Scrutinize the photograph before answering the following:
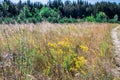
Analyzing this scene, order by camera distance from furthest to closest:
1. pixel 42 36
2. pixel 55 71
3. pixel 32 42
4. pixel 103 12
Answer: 1. pixel 103 12
2. pixel 42 36
3. pixel 32 42
4. pixel 55 71

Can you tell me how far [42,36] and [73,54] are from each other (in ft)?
4.71

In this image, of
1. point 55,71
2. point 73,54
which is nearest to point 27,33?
point 73,54

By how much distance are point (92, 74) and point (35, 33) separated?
2.70 m

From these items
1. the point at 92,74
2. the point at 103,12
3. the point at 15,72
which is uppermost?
the point at 15,72

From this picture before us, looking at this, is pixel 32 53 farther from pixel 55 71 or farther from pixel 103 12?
pixel 103 12

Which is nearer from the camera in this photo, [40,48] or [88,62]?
[88,62]

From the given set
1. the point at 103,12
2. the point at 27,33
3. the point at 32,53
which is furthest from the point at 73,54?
the point at 103,12

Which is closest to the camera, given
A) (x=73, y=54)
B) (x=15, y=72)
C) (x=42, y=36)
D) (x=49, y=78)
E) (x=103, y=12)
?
(x=15, y=72)

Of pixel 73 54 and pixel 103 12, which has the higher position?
pixel 73 54

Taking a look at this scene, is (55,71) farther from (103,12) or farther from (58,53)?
(103,12)

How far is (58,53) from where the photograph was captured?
528 centimetres

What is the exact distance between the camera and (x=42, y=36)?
672cm

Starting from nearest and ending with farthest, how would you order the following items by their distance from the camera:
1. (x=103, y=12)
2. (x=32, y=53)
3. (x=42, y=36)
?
(x=32, y=53) → (x=42, y=36) → (x=103, y=12)

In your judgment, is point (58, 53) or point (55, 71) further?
point (58, 53)
